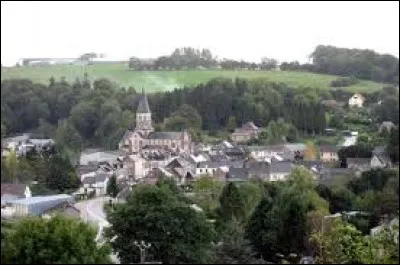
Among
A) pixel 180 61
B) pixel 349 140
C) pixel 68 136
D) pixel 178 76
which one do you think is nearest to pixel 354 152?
pixel 349 140

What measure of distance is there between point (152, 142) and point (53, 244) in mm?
22123

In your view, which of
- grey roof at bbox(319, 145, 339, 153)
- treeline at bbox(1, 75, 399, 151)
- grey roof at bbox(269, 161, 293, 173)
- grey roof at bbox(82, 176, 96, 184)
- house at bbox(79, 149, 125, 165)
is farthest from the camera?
treeline at bbox(1, 75, 399, 151)

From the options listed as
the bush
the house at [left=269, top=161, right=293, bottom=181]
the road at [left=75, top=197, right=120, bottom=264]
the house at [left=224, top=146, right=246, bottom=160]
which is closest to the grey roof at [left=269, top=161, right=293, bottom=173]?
the house at [left=269, top=161, right=293, bottom=181]

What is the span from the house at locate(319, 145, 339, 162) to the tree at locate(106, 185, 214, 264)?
17477 mm

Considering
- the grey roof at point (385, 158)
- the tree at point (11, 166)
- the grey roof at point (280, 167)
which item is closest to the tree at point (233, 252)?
the grey roof at point (385, 158)

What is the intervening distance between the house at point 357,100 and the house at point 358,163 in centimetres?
1010

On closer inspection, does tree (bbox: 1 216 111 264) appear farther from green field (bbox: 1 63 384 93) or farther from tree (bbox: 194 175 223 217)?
green field (bbox: 1 63 384 93)

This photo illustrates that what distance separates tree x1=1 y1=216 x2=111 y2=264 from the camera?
9.54 m

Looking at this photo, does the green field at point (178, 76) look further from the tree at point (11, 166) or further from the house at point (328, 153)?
the tree at point (11, 166)

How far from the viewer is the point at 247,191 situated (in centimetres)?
1950

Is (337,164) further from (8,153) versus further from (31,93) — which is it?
(8,153)

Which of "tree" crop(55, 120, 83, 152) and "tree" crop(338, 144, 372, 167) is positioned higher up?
"tree" crop(55, 120, 83, 152)

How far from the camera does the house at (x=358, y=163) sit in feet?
83.4

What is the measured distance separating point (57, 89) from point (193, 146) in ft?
18.9
